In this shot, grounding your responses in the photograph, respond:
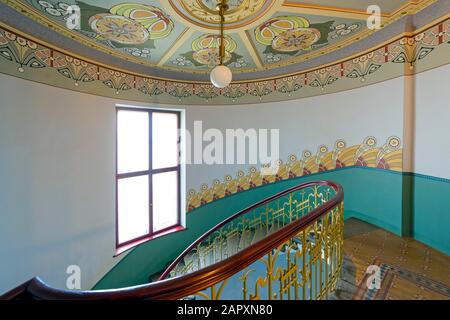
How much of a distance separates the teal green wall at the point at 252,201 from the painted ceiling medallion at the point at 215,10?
2.67m

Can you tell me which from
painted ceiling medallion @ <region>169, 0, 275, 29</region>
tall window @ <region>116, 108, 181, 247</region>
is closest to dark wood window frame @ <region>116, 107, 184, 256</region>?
tall window @ <region>116, 108, 181, 247</region>

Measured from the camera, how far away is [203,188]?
4.99 metres

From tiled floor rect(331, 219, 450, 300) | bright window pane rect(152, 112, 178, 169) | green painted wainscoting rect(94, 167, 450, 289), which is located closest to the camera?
tiled floor rect(331, 219, 450, 300)

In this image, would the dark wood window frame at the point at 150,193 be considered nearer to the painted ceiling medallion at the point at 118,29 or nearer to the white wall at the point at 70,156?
the white wall at the point at 70,156

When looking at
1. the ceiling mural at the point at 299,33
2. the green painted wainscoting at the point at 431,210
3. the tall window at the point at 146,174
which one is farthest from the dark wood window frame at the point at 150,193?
the green painted wainscoting at the point at 431,210

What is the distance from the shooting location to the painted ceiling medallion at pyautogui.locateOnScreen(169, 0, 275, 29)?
243cm

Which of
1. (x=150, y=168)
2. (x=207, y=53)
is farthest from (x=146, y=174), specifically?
(x=207, y=53)

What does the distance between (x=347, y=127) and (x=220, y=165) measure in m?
2.51

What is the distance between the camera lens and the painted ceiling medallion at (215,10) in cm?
243

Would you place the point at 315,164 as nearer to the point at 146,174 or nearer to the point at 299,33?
the point at 299,33

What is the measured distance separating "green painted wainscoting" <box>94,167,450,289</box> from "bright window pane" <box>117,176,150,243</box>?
33 centimetres

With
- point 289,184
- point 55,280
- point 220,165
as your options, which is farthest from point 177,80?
point 55,280

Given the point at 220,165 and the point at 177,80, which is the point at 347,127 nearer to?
the point at 220,165

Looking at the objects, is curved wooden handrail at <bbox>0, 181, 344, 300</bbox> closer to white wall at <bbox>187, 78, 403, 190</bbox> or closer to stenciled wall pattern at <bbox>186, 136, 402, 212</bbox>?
stenciled wall pattern at <bbox>186, 136, 402, 212</bbox>
